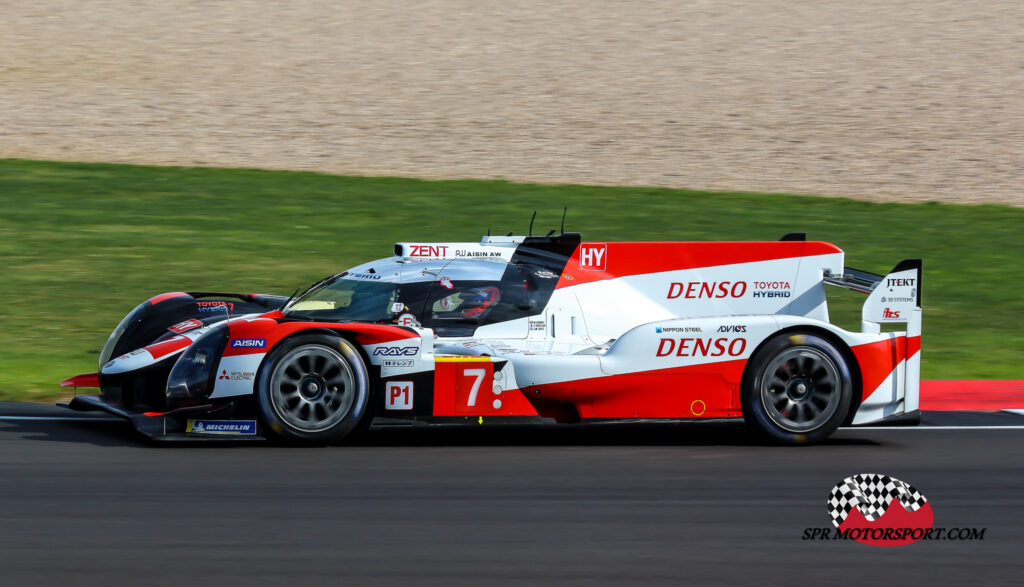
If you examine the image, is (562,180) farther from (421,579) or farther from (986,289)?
(421,579)

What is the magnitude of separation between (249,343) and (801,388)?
10.8ft

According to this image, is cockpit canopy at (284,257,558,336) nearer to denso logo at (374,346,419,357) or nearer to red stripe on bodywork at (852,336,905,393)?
denso logo at (374,346,419,357)

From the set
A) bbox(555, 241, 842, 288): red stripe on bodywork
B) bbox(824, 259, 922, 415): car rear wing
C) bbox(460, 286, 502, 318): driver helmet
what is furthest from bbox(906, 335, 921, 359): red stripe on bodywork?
bbox(460, 286, 502, 318): driver helmet

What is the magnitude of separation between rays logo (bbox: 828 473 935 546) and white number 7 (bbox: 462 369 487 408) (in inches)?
82.6

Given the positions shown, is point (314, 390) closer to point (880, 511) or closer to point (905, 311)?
point (880, 511)

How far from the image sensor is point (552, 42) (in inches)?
1079

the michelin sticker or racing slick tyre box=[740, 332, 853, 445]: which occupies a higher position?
racing slick tyre box=[740, 332, 853, 445]

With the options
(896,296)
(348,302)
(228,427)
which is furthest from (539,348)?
(896,296)

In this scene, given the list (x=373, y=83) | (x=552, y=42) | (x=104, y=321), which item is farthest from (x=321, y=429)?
(x=552, y=42)

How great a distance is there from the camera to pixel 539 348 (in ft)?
26.3

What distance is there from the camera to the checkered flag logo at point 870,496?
20.0 feet

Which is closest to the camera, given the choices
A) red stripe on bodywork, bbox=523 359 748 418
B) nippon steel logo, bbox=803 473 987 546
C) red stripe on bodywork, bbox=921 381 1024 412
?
nippon steel logo, bbox=803 473 987 546

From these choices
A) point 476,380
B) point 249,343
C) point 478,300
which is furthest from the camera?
point 478,300

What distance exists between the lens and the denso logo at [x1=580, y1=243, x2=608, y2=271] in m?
8.43
